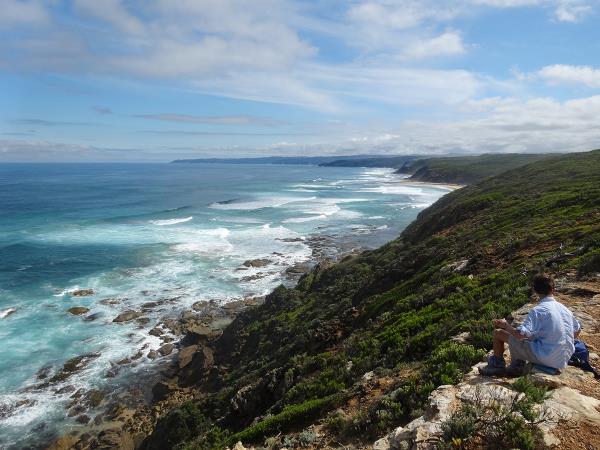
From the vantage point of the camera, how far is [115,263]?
46.5m

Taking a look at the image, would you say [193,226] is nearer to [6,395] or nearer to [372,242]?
[372,242]

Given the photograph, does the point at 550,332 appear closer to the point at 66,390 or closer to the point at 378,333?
the point at 378,333

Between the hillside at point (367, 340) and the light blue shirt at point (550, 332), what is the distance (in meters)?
1.52

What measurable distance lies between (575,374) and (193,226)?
6500 centimetres

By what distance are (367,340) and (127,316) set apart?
1009 inches

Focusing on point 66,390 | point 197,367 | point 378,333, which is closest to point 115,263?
point 66,390

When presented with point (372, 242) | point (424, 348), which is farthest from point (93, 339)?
point (372, 242)

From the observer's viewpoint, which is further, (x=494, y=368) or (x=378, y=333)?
(x=378, y=333)

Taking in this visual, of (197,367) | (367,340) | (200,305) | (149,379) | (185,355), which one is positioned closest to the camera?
(367,340)

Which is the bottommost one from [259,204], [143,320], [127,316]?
[143,320]

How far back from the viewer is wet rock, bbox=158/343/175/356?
28.1 m

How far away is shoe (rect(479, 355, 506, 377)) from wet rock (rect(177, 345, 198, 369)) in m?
22.6

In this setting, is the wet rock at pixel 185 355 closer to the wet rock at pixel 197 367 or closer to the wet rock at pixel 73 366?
the wet rock at pixel 197 367

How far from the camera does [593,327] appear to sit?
8.61 metres
